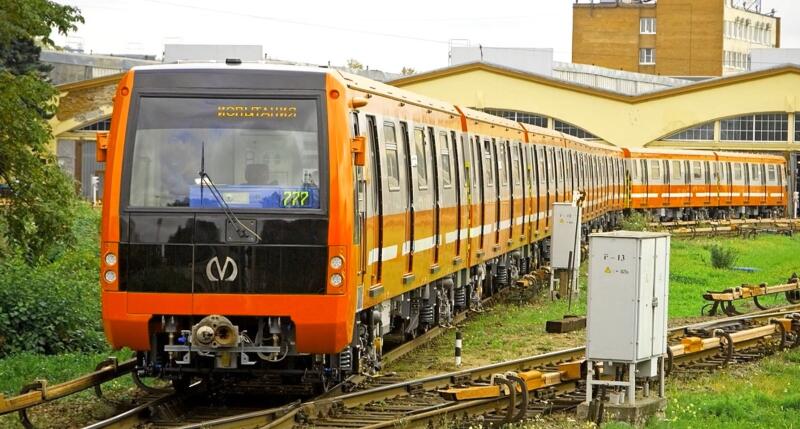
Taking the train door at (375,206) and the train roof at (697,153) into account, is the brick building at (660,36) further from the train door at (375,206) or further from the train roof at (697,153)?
the train door at (375,206)

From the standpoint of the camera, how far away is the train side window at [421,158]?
52.6 ft

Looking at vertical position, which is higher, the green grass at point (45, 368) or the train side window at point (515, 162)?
the train side window at point (515, 162)

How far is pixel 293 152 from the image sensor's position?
39.2 ft

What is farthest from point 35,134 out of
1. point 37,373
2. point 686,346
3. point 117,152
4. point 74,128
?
point 74,128

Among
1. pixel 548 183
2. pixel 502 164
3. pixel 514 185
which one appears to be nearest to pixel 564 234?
pixel 514 185

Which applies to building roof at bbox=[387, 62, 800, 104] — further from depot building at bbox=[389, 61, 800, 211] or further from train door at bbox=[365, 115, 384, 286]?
train door at bbox=[365, 115, 384, 286]

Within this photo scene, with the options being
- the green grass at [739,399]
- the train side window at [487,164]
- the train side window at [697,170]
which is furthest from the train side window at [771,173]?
the green grass at [739,399]

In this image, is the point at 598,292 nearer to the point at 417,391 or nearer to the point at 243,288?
the point at 417,391

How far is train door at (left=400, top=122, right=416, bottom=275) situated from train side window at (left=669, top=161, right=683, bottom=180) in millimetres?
40746

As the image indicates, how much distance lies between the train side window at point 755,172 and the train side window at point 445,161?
146 feet

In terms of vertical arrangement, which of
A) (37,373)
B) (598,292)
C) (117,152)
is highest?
(117,152)

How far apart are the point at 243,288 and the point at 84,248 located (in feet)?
58.4

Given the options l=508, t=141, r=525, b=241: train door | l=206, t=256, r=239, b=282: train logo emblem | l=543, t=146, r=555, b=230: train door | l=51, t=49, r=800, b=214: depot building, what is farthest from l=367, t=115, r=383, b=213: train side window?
l=51, t=49, r=800, b=214: depot building

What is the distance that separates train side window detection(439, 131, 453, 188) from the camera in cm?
1766
